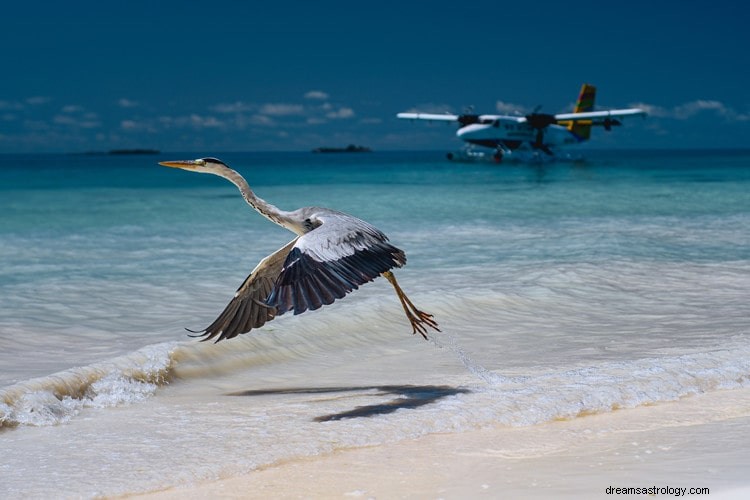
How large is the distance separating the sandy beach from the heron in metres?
0.87

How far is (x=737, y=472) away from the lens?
430cm

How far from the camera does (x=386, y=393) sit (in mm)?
6324

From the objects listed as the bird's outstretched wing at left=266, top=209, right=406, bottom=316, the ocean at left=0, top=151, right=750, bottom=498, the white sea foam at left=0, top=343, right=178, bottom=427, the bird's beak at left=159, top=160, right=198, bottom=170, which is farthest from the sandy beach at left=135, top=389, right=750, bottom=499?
the bird's beak at left=159, top=160, right=198, bottom=170

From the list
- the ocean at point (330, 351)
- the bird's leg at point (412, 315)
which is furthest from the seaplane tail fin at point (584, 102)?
the bird's leg at point (412, 315)

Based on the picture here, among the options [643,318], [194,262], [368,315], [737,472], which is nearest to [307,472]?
[737,472]

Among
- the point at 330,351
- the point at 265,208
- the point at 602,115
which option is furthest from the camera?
the point at 602,115

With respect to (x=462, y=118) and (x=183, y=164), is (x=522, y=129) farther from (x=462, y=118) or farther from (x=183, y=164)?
(x=183, y=164)

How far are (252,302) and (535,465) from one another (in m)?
2.38

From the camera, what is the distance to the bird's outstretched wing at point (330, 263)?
505 cm

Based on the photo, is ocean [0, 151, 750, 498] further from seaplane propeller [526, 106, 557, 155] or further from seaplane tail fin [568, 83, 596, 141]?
seaplane tail fin [568, 83, 596, 141]

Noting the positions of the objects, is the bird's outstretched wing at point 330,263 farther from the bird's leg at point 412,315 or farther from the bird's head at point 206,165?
the bird's head at point 206,165

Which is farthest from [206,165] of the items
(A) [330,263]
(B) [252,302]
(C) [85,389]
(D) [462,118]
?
(D) [462,118]

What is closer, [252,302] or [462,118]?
[252,302]

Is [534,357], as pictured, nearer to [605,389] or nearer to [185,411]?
[605,389]
